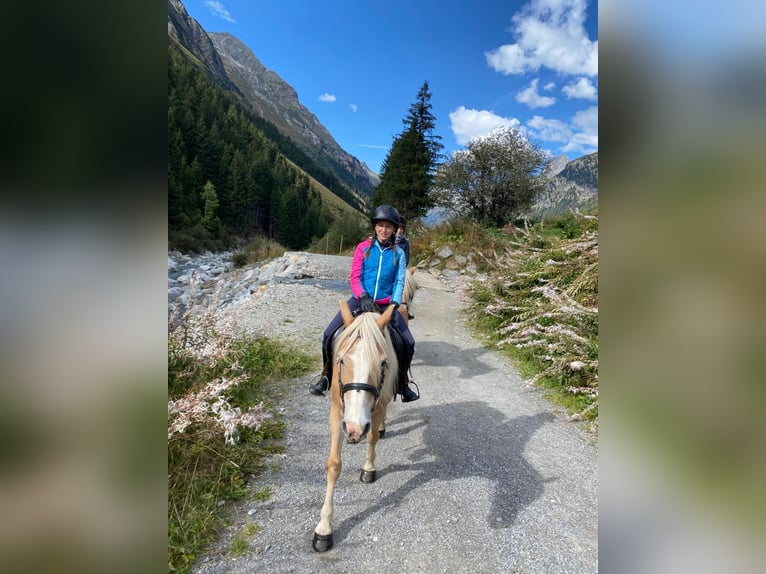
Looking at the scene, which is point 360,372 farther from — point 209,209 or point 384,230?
point 209,209

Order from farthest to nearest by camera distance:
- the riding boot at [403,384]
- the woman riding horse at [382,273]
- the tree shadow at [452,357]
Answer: the tree shadow at [452,357], the woman riding horse at [382,273], the riding boot at [403,384]

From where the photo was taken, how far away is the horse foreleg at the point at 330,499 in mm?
2758

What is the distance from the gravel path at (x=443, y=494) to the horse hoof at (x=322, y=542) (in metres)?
0.05

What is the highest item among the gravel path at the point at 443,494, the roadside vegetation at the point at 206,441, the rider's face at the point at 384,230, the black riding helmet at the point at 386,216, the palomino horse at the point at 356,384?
the black riding helmet at the point at 386,216

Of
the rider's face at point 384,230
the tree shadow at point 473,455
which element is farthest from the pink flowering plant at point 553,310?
the rider's face at point 384,230

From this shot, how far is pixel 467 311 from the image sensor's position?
34.1 feet

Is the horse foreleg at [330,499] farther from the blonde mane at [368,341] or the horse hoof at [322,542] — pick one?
the blonde mane at [368,341]

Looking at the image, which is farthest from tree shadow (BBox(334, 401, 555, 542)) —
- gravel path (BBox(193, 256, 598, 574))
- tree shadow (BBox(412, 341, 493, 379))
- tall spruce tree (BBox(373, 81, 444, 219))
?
tall spruce tree (BBox(373, 81, 444, 219))

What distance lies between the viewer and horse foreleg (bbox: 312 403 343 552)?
9.05 ft

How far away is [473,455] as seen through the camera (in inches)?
163
